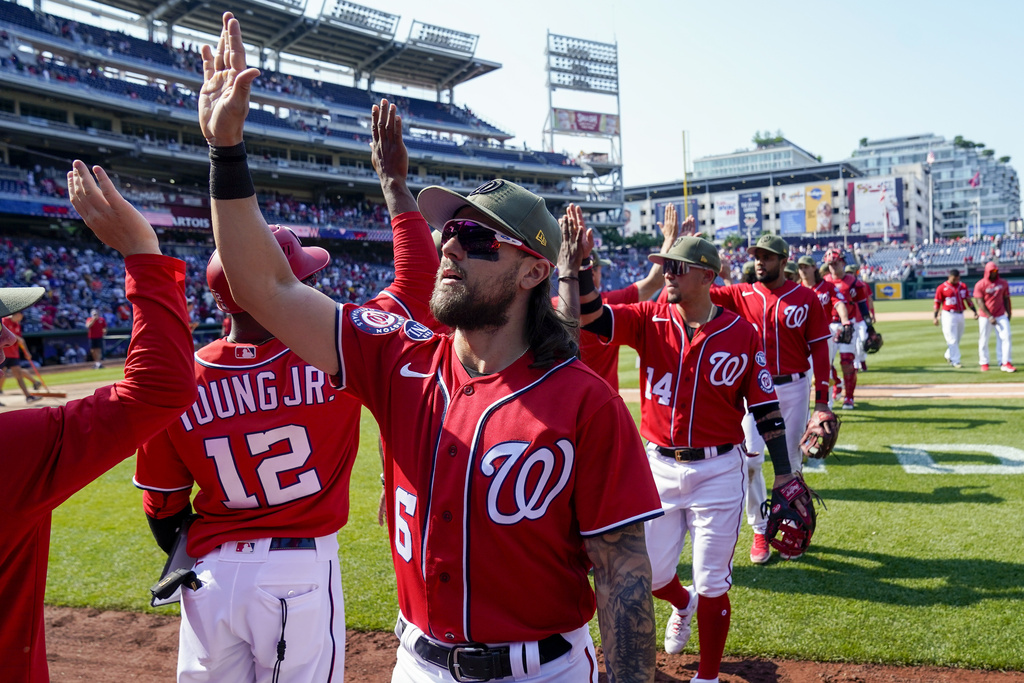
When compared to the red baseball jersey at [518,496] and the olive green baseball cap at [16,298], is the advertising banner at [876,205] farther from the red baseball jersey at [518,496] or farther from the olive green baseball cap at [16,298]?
the olive green baseball cap at [16,298]

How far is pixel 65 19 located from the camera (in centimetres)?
3903

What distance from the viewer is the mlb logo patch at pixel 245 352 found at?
9.50ft

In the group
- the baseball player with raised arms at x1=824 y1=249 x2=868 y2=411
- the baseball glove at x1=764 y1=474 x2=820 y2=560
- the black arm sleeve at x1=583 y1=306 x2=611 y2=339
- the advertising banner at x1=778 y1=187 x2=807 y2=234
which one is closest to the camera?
the baseball glove at x1=764 y1=474 x2=820 y2=560

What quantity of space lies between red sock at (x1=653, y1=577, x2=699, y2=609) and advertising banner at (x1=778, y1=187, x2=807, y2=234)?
9136 cm

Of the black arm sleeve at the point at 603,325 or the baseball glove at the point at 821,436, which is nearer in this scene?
the black arm sleeve at the point at 603,325

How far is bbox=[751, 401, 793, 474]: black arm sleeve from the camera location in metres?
4.41

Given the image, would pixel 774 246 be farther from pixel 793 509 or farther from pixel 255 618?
pixel 255 618

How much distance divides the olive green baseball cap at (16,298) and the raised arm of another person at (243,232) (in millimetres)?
639

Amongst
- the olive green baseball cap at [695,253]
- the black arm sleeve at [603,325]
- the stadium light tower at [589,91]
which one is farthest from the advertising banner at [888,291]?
the black arm sleeve at [603,325]

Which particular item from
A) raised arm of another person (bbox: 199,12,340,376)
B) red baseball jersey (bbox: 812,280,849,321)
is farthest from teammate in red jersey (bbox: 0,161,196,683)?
red baseball jersey (bbox: 812,280,849,321)

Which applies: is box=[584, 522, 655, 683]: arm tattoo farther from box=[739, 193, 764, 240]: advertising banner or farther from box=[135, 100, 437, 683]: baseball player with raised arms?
box=[739, 193, 764, 240]: advertising banner

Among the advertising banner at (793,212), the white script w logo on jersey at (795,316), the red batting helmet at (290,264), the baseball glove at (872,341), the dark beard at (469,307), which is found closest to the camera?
the dark beard at (469,307)

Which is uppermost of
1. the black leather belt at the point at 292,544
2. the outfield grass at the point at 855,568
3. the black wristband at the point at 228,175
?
the black wristband at the point at 228,175

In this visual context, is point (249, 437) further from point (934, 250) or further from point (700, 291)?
point (934, 250)
